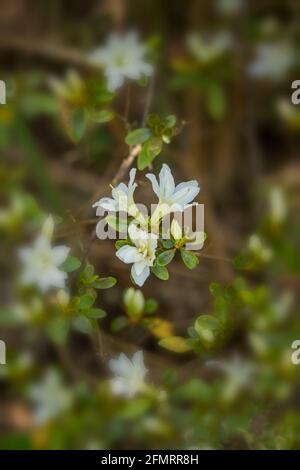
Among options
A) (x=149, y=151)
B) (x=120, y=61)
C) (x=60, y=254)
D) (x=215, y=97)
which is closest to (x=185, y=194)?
(x=149, y=151)

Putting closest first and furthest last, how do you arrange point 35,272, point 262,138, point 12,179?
point 35,272
point 12,179
point 262,138

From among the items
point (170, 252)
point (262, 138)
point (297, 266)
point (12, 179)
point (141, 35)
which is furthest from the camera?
point (262, 138)

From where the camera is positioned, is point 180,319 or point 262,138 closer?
point 180,319

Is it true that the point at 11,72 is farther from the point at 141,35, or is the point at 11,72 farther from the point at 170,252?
the point at 170,252

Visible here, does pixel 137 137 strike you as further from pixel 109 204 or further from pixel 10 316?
pixel 10 316

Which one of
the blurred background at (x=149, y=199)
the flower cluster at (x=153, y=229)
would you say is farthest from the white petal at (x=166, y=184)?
the blurred background at (x=149, y=199)

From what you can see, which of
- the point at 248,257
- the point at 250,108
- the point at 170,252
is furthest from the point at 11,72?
the point at 170,252
